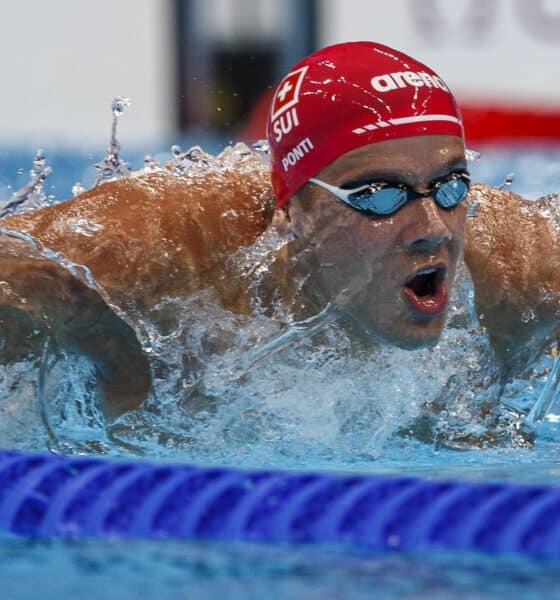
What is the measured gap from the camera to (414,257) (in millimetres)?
2305

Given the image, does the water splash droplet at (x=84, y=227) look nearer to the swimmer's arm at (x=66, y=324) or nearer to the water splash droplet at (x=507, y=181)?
the swimmer's arm at (x=66, y=324)

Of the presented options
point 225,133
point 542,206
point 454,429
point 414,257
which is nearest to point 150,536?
point 414,257

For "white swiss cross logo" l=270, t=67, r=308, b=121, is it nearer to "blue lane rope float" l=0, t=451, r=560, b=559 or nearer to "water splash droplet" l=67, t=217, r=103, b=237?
"water splash droplet" l=67, t=217, r=103, b=237

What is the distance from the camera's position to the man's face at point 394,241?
2.31 meters

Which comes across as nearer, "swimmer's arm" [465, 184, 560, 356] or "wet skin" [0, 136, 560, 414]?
"wet skin" [0, 136, 560, 414]

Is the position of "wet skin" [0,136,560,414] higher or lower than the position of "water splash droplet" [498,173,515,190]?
lower

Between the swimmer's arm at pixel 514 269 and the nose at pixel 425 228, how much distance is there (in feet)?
1.09

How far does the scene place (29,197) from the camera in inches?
106

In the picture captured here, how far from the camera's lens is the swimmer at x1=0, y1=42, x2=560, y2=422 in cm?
232

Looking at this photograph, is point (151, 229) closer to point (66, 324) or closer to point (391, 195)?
point (66, 324)

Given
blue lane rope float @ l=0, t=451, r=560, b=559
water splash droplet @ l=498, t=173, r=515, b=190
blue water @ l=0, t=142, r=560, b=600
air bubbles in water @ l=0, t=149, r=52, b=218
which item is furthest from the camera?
water splash droplet @ l=498, t=173, r=515, b=190

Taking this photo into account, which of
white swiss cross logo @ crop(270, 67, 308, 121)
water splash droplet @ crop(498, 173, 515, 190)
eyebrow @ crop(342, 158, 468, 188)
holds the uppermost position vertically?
white swiss cross logo @ crop(270, 67, 308, 121)

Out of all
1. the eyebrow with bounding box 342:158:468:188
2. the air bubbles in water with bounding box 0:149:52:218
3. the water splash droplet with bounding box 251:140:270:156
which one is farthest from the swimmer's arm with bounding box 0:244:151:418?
the water splash droplet with bounding box 251:140:270:156

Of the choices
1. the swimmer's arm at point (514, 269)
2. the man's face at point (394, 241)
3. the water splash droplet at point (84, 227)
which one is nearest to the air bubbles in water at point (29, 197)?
the water splash droplet at point (84, 227)
